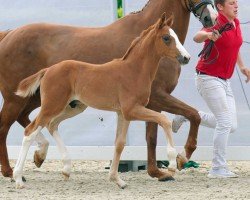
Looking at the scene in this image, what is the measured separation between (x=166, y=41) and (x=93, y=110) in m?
2.78

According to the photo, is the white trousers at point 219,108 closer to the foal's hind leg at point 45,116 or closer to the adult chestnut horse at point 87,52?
the adult chestnut horse at point 87,52

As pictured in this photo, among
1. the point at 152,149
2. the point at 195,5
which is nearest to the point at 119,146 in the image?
the point at 152,149

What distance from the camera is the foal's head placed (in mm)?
7647

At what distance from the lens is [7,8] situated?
10.4 meters

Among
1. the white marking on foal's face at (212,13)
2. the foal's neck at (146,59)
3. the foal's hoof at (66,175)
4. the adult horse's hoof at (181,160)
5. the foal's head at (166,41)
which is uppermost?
the white marking on foal's face at (212,13)

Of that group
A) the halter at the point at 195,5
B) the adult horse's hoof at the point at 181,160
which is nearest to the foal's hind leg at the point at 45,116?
the adult horse's hoof at the point at 181,160

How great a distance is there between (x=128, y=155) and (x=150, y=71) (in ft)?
7.75

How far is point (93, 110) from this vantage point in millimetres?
10320

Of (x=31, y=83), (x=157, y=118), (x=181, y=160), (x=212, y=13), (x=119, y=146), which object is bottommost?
(x=181, y=160)

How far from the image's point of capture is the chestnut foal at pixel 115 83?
7711 mm

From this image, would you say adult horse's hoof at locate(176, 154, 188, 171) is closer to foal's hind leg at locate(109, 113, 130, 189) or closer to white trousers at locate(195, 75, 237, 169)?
white trousers at locate(195, 75, 237, 169)

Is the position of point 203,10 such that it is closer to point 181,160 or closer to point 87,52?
point 87,52

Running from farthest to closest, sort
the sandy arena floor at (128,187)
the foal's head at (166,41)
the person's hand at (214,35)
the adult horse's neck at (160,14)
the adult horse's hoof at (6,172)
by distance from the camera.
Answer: the adult horse's hoof at (6,172), the adult horse's neck at (160,14), the person's hand at (214,35), the foal's head at (166,41), the sandy arena floor at (128,187)

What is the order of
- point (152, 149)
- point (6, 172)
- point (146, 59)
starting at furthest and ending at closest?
1. point (6, 172)
2. point (152, 149)
3. point (146, 59)
